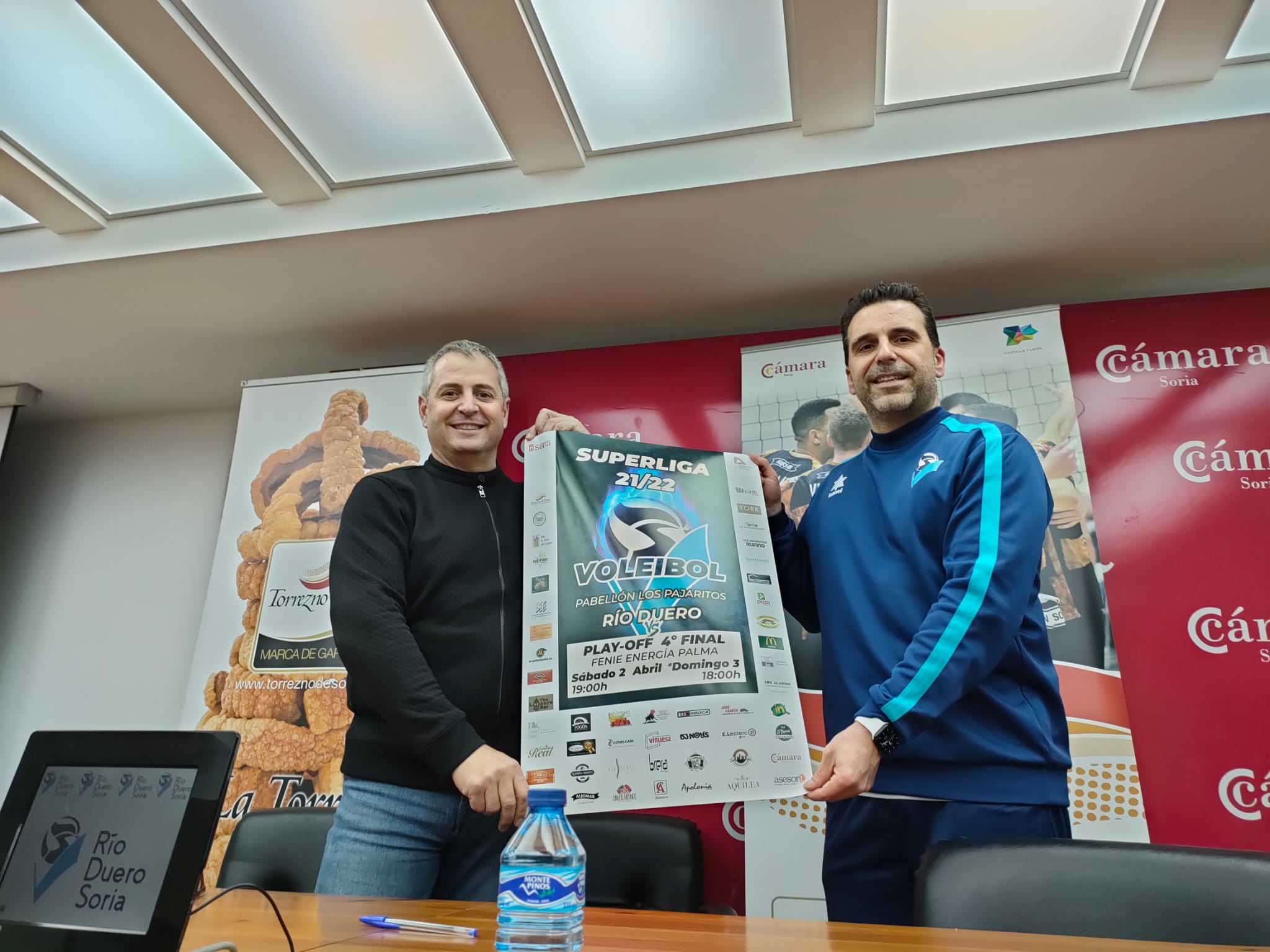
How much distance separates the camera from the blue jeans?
1447 mm

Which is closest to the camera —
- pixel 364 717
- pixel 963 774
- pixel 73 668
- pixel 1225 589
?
pixel 963 774

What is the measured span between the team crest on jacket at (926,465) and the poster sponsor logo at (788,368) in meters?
1.58

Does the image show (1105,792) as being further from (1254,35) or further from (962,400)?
(1254,35)

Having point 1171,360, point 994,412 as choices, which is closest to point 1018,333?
point 994,412

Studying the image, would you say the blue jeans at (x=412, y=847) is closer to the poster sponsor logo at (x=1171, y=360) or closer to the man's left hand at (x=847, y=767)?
the man's left hand at (x=847, y=767)

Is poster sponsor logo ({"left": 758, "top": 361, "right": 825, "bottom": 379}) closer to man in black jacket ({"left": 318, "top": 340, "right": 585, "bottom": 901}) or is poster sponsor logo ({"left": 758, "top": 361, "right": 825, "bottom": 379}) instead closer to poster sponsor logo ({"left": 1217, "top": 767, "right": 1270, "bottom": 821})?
man in black jacket ({"left": 318, "top": 340, "right": 585, "bottom": 901})

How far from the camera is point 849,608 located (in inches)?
66.0

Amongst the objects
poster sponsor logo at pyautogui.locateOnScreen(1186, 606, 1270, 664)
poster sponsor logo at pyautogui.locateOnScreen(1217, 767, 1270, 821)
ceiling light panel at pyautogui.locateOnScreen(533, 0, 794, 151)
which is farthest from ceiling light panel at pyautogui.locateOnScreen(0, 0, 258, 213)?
poster sponsor logo at pyautogui.locateOnScreen(1217, 767, 1270, 821)

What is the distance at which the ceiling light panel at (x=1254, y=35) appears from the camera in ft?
7.68

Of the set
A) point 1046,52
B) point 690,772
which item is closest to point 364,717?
point 690,772

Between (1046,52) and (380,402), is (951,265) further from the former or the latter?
(380,402)

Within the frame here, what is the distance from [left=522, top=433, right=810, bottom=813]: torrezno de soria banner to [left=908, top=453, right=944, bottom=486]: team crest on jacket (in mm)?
348

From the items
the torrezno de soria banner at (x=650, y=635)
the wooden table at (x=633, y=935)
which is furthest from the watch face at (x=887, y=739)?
the wooden table at (x=633, y=935)

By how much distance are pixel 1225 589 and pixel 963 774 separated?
6.01 feet
